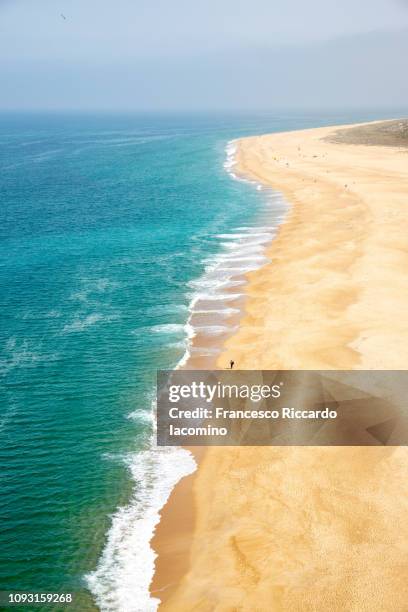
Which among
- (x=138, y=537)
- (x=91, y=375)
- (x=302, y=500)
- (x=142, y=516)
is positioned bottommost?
(x=138, y=537)

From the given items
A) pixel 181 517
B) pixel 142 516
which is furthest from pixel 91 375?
pixel 181 517

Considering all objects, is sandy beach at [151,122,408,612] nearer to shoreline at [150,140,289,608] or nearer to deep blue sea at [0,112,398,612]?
shoreline at [150,140,289,608]

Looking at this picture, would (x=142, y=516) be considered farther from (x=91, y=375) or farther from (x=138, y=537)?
Result: (x=91, y=375)

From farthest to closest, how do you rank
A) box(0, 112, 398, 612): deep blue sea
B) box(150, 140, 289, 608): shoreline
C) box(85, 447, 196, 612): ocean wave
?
box(0, 112, 398, 612): deep blue sea < box(150, 140, 289, 608): shoreline < box(85, 447, 196, 612): ocean wave

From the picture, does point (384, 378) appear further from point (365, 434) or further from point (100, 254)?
point (100, 254)

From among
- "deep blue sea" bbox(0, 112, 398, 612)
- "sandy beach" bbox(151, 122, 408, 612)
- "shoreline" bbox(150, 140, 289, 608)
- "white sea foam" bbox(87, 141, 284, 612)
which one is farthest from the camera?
"deep blue sea" bbox(0, 112, 398, 612)

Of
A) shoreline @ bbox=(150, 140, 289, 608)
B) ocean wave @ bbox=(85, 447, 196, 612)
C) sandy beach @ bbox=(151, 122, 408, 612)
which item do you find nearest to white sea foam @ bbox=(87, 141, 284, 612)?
ocean wave @ bbox=(85, 447, 196, 612)

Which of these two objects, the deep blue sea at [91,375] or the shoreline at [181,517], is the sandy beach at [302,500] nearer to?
the shoreline at [181,517]
